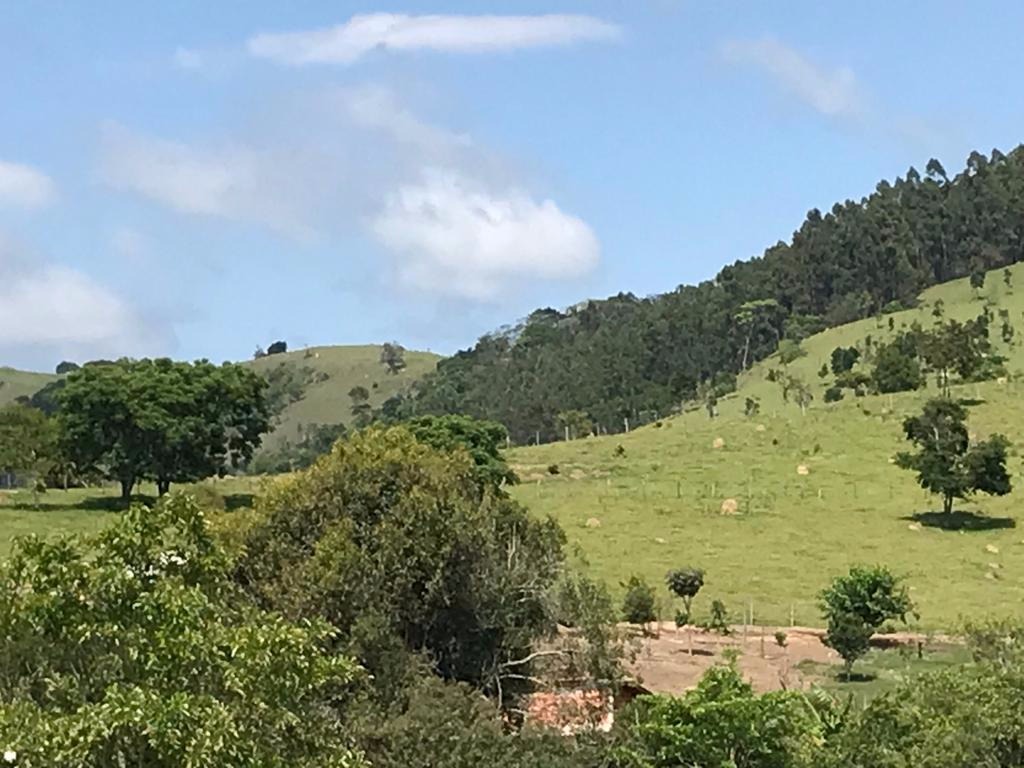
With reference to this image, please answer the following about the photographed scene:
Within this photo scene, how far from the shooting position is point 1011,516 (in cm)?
5353

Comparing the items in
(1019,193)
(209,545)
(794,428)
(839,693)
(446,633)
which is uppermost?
(1019,193)

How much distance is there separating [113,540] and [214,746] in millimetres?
2548

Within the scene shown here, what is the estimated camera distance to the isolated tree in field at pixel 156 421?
54.1m

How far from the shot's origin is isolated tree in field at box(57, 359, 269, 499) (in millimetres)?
54094

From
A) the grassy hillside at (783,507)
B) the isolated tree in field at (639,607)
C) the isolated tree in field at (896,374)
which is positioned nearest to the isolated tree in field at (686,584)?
the grassy hillside at (783,507)

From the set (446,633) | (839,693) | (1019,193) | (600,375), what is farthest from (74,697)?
(1019,193)

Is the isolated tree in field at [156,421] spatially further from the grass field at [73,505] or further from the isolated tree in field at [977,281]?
the isolated tree in field at [977,281]

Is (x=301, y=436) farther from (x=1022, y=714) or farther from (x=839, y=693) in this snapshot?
(x=1022, y=714)

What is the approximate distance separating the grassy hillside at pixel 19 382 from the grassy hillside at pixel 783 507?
402 ft

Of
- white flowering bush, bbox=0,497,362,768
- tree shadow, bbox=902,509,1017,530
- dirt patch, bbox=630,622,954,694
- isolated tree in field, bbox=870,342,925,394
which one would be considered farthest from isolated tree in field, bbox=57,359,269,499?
white flowering bush, bbox=0,497,362,768

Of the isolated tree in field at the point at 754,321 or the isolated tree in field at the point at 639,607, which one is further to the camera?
the isolated tree in field at the point at 754,321

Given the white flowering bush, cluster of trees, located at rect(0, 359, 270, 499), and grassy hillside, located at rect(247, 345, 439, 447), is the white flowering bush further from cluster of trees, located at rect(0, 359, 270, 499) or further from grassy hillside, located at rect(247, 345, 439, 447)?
grassy hillside, located at rect(247, 345, 439, 447)

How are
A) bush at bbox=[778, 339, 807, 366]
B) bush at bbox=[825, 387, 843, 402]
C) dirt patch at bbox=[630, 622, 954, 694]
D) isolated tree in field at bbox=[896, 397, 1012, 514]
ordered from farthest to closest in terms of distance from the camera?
bush at bbox=[778, 339, 807, 366], bush at bbox=[825, 387, 843, 402], isolated tree in field at bbox=[896, 397, 1012, 514], dirt patch at bbox=[630, 622, 954, 694]

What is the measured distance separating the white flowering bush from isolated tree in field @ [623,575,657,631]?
85.1 ft
